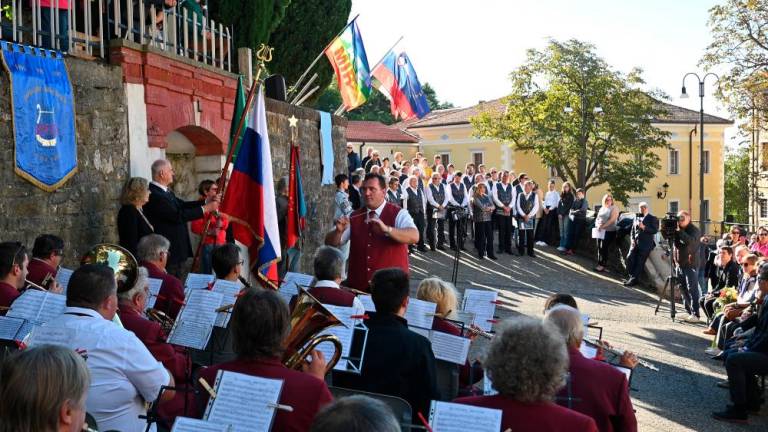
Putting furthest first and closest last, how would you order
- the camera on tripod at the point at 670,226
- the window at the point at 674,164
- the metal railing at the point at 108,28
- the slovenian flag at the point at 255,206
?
1. the window at the point at 674,164
2. the camera on tripod at the point at 670,226
3. the slovenian flag at the point at 255,206
4. the metal railing at the point at 108,28

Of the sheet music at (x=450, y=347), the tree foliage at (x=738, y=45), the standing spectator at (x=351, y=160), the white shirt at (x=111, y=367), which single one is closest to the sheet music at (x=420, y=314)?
the sheet music at (x=450, y=347)

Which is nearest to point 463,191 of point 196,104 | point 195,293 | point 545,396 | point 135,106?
point 196,104

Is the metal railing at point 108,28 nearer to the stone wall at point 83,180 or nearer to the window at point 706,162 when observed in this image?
the stone wall at point 83,180

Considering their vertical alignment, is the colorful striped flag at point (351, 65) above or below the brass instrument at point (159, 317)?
above

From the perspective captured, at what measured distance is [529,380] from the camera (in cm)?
341

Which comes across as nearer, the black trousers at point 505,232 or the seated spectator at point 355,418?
the seated spectator at point 355,418

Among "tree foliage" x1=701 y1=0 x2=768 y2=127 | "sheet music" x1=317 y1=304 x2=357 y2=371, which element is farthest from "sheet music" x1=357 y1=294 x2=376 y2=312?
Answer: "tree foliage" x1=701 y1=0 x2=768 y2=127

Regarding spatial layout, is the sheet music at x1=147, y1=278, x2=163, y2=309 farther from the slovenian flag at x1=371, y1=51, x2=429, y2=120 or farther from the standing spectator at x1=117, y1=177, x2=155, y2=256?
the slovenian flag at x1=371, y1=51, x2=429, y2=120

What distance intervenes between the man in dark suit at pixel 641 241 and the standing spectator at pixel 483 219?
3.02m

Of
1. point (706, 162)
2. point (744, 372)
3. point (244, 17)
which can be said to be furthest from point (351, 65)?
point (706, 162)

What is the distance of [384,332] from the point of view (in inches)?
187

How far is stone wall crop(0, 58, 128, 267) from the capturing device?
779 centimetres

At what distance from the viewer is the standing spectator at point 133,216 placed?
880cm

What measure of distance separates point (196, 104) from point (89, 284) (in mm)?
7179
